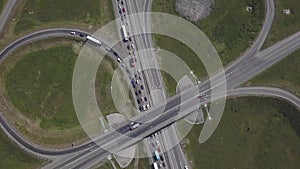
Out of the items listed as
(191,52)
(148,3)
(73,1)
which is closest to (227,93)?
(191,52)

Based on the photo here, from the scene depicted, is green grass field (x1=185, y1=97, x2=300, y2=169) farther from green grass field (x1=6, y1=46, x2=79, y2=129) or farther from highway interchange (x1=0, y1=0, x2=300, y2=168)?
green grass field (x1=6, y1=46, x2=79, y2=129)

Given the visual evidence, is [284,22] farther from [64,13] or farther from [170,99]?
[64,13]

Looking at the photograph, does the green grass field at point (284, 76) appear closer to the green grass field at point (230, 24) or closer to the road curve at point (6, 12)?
the green grass field at point (230, 24)

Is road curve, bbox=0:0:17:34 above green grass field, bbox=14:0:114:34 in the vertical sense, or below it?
above

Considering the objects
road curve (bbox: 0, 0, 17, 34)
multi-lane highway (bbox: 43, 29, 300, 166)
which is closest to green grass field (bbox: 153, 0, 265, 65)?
multi-lane highway (bbox: 43, 29, 300, 166)

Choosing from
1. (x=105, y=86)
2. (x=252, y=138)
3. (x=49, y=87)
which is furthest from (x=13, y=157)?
(x=252, y=138)

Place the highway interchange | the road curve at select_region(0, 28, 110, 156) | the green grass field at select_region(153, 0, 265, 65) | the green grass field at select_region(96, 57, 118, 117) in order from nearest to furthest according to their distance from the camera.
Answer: the road curve at select_region(0, 28, 110, 156), the highway interchange, the green grass field at select_region(96, 57, 118, 117), the green grass field at select_region(153, 0, 265, 65)
